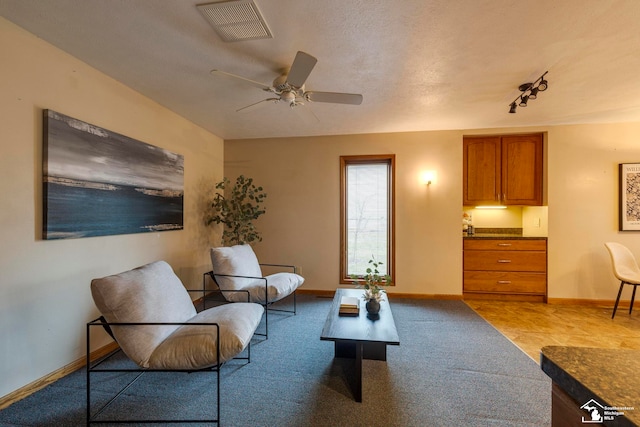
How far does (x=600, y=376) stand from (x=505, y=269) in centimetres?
383

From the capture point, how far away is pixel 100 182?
2.29m

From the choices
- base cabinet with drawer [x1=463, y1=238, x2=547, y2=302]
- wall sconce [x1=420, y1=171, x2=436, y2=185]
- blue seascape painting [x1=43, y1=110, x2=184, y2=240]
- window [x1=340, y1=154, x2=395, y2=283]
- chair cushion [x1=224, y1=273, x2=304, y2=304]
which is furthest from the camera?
window [x1=340, y1=154, x2=395, y2=283]

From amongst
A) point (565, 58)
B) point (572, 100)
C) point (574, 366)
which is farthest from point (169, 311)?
point (572, 100)

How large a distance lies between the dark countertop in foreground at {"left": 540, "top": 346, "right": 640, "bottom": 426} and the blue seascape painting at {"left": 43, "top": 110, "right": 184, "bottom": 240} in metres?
2.80

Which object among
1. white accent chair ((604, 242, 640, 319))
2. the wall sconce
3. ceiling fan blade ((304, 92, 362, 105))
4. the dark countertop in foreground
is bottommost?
white accent chair ((604, 242, 640, 319))

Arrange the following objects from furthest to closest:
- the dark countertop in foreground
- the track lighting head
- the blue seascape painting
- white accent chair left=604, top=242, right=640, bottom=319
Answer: white accent chair left=604, top=242, right=640, bottom=319 → the track lighting head → the blue seascape painting → the dark countertop in foreground

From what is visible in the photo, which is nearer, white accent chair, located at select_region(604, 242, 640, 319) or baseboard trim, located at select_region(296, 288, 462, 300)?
white accent chair, located at select_region(604, 242, 640, 319)

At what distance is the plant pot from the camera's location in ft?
7.61

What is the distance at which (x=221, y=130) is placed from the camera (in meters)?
3.96

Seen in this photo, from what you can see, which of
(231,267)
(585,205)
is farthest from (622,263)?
(231,267)

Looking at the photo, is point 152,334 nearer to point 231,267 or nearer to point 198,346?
point 198,346

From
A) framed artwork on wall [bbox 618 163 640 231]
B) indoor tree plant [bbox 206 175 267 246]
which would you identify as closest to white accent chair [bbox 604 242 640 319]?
framed artwork on wall [bbox 618 163 640 231]

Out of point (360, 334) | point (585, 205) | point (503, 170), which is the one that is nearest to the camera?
point (360, 334)

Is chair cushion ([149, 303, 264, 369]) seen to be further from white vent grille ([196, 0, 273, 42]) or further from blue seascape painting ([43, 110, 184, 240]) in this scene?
white vent grille ([196, 0, 273, 42])
